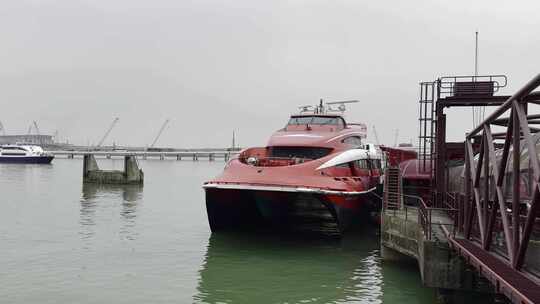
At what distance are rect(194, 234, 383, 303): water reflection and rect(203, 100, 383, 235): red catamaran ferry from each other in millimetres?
1364

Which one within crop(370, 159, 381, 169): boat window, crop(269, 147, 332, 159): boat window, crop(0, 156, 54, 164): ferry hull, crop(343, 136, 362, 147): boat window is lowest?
crop(0, 156, 54, 164): ferry hull

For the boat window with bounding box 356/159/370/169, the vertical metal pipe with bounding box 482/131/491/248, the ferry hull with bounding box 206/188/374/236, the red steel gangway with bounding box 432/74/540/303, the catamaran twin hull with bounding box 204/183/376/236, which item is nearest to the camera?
the red steel gangway with bounding box 432/74/540/303

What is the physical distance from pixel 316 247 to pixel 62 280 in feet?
34.6

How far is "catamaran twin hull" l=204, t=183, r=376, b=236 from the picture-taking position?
21.2 meters

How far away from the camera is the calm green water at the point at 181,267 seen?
15.2 meters

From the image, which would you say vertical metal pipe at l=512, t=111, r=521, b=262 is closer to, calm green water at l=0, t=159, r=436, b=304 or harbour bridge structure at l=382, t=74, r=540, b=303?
harbour bridge structure at l=382, t=74, r=540, b=303

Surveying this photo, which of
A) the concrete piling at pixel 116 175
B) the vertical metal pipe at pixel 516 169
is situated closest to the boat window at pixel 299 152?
the vertical metal pipe at pixel 516 169

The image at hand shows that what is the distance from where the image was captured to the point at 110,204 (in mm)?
39438

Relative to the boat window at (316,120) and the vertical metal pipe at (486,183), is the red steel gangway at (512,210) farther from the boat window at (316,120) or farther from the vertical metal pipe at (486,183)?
the boat window at (316,120)

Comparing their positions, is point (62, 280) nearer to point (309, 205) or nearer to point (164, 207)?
point (309, 205)

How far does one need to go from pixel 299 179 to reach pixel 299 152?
4276 mm

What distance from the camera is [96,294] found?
590 inches

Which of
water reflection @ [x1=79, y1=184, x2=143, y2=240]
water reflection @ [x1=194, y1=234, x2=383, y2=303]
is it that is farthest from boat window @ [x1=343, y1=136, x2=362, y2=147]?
water reflection @ [x1=79, y1=184, x2=143, y2=240]

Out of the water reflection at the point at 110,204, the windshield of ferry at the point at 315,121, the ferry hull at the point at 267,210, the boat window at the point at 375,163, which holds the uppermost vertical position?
the windshield of ferry at the point at 315,121
